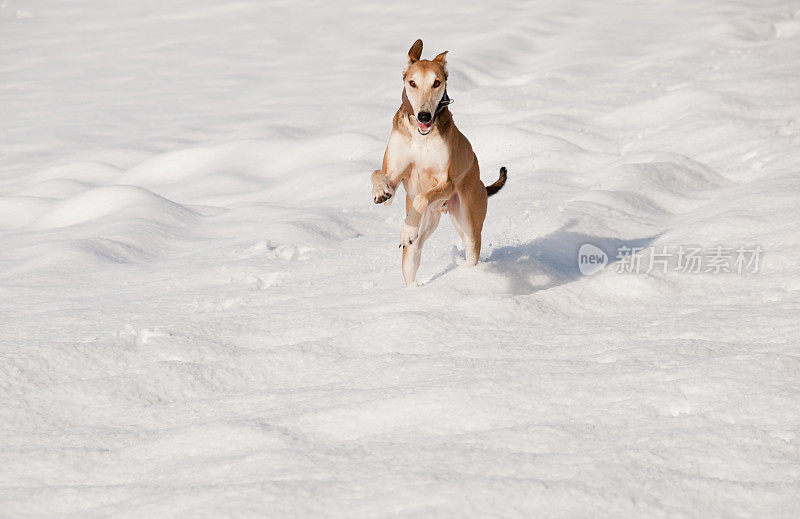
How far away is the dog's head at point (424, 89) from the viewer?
407 centimetres

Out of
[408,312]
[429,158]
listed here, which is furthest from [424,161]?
[408,312]

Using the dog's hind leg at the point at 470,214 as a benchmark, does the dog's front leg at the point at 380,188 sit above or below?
above

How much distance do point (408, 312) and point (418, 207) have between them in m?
0.58

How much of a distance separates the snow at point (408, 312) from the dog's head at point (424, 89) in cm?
98

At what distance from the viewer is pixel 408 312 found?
4.02 m

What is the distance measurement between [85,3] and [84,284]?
19.9 meters

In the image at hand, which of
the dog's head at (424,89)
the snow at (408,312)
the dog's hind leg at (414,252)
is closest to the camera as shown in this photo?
the snow at (408,312)

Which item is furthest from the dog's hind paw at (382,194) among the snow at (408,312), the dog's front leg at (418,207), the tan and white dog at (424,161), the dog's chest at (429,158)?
the snow at (408,312)

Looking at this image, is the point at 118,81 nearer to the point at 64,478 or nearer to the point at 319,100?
the point at 319,100

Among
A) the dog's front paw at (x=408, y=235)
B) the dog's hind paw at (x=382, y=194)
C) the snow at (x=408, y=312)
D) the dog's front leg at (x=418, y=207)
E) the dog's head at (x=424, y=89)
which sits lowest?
the snow at (x=408, y=312)

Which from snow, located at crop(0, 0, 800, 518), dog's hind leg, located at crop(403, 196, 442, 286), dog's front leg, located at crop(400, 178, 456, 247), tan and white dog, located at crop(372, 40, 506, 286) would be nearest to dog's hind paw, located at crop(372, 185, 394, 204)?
tan and white dog, located at crop(372, 40, 506, 286)

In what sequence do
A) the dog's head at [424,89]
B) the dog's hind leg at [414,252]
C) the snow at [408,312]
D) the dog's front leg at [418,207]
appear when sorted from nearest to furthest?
the snow at [408,312] < the dog's head at [424,89] < the dog's front leg at [418,207] < the dog's hind leg at [414,252]

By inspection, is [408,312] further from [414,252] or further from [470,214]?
[470,214]

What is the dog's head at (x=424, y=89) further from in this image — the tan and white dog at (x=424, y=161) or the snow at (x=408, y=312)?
the snow at (x=408, y=312)
